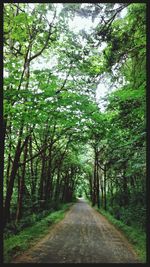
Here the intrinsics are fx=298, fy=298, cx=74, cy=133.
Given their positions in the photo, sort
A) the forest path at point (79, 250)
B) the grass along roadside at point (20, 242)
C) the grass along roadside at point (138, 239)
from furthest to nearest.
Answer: the grass along roadside at point (138, 239), the grass along roadside at point (20, 242), the forest path at point (79, 250)

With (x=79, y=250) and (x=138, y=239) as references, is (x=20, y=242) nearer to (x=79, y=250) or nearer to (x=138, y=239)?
(x=79, y=250)

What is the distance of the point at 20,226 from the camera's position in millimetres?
15023

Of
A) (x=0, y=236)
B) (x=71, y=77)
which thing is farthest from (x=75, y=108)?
(x=0, y=236)

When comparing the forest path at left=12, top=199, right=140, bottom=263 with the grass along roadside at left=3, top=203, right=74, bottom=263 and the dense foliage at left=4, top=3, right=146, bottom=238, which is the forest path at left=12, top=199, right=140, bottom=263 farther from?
the dense foliage at left=4, top=3, right=146, bottom=238

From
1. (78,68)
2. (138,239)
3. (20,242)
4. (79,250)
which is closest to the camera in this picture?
(79,250)

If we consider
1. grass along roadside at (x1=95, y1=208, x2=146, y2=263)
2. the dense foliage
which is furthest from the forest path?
the dense foliage

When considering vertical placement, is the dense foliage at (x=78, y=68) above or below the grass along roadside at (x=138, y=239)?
above

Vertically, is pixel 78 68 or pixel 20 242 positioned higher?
pixel 78 68

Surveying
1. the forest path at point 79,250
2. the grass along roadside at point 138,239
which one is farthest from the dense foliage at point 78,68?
the forest path at point 79,250

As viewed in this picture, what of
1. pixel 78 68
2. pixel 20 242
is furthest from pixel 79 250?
pixel 78 68

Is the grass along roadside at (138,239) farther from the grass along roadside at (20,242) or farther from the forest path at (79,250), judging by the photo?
the grass along roadside at (20,242)

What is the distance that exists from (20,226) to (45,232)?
4.25 feet

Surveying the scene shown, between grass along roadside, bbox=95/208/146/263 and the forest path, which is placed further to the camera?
grass along roadside, bbox=95/208/146/263

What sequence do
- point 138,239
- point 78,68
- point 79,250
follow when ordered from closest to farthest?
point 79,250
point 138,239
point 78,68
